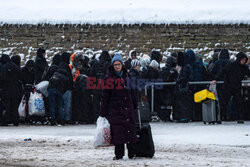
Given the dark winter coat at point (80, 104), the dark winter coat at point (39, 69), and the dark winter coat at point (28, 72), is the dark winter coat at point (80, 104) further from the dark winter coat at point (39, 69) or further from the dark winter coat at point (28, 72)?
the dark winter coat at point (28, 72)

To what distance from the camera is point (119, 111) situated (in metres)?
9.17

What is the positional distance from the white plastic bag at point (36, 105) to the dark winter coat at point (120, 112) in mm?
7472

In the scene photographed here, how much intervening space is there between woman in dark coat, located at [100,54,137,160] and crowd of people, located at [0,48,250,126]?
21.5 feet

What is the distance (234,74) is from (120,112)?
22.5 ft

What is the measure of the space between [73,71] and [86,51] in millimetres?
13902

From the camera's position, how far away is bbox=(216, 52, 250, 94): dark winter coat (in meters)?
15.5

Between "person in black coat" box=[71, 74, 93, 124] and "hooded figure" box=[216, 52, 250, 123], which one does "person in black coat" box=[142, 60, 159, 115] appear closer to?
"person in black coat" box=[71, 74, 93, 124]

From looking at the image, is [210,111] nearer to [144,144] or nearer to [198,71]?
[198,71]

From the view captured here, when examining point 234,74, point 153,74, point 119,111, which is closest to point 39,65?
point 153,74

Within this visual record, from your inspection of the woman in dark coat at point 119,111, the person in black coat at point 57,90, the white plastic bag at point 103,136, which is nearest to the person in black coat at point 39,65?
the person in black coat at point 57,90

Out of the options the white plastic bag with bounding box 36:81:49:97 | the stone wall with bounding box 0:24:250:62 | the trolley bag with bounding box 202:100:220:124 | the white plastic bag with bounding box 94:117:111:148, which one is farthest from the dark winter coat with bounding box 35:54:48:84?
the stone wall with bounding box 0:24:250:62

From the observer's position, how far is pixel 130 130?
30.0 feet
